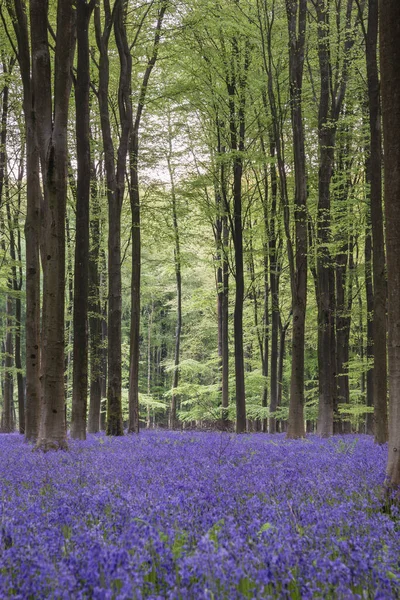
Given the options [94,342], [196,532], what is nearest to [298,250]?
[94,342]

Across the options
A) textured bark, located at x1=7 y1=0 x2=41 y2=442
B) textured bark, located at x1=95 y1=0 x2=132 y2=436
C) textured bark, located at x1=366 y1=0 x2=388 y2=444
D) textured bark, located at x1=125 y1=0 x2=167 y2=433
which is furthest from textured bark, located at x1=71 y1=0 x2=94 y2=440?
textured bark, located at x1=366 y1=0 x2=388 y2=444

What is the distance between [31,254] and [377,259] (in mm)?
8651

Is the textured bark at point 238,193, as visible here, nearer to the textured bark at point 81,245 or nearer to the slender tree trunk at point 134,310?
the slender tree trunk at point 134,310

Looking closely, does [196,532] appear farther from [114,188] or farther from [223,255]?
[223,255]

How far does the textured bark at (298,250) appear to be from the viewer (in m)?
15.2

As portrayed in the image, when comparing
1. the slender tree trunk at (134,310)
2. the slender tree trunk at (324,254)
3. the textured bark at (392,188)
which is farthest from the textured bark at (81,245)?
the textured bark at (392,188)

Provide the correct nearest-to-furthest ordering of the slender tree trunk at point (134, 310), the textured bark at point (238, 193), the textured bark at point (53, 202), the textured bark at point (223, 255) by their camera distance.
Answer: the textured bark at point (53, 202) → the slender tree trunk at point (134, 310) → the textured bark at point (238, 193) → the textured bark at point (223, 255)

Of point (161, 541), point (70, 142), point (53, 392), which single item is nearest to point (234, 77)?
point (70, 142)

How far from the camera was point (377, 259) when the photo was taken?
39.5 feet

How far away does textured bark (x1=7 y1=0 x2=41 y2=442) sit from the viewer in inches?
525

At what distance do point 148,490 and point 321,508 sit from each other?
1597mm

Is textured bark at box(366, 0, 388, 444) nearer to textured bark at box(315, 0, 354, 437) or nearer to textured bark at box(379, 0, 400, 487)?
textured bark at box(315, 0, 354, 437)

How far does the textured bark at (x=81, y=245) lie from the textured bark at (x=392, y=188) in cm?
874

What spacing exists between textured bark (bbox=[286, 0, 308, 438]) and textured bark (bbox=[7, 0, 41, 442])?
698 centimetres
